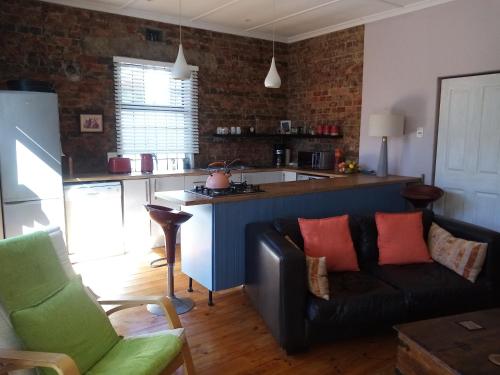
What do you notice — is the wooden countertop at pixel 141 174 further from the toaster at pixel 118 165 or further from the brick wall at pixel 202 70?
the brick wall at pixel 202 70

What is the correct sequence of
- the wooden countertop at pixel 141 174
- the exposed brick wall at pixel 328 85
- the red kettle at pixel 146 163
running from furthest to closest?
1. the exposed brick wall at pixel 328 85
2. the red kettle at pixel 146 163
3. the wooden countertop at pixel 141 174

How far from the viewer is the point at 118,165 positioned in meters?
4.73

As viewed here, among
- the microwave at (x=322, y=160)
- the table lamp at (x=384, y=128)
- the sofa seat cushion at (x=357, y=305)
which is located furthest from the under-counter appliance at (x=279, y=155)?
the sofa seat cushion at (x=357, y=305)

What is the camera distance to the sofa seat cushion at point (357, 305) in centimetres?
248

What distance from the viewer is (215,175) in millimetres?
3268

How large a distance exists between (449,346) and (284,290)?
0.94m

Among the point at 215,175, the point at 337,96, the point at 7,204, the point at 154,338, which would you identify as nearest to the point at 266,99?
the point at 337,96

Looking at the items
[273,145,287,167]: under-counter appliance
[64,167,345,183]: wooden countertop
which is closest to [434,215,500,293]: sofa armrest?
[64,167,345,183]: wooden countertop

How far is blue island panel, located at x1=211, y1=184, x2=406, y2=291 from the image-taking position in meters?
3.14

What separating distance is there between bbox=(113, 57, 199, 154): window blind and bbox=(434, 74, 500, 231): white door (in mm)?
3234

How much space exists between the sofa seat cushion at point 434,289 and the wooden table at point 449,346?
0.45 meters

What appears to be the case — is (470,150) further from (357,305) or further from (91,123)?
(91,123)

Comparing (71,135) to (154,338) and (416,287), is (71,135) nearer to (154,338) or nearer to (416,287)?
(154,338)

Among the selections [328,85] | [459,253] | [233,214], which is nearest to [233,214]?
[233,214]
